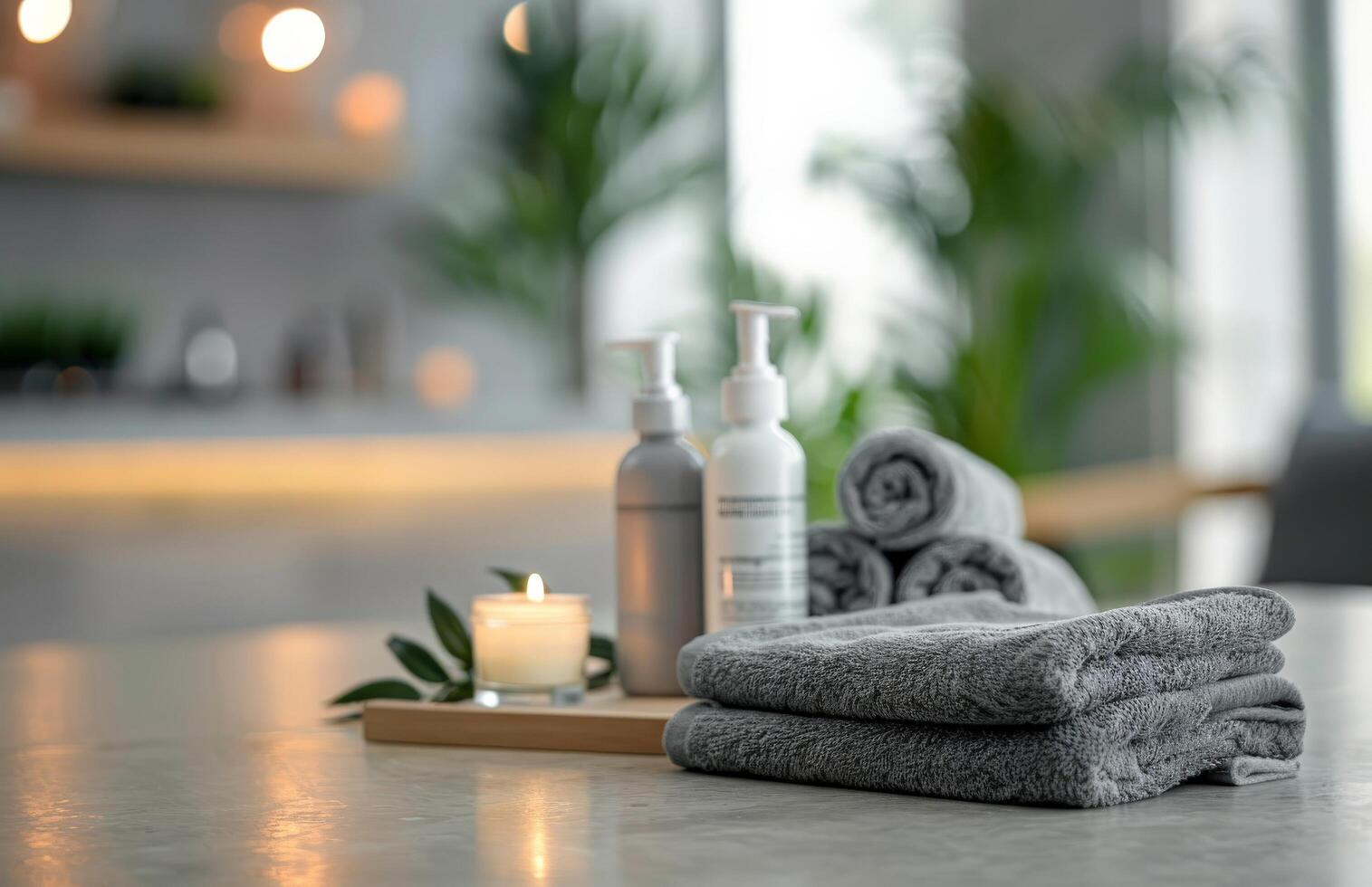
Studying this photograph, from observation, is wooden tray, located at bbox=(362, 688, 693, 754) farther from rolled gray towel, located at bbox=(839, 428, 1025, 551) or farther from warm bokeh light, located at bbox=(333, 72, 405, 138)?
warm bokeh light, located at bbox=(333, 72, 405, 138)

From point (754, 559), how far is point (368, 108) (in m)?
2.92

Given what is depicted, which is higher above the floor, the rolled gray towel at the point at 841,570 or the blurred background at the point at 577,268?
the blurred background at the point at 577,268

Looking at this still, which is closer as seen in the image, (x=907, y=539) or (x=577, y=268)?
(x=907, y=539)

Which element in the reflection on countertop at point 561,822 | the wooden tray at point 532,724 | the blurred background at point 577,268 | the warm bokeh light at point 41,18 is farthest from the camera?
the blurred background at point 577,268

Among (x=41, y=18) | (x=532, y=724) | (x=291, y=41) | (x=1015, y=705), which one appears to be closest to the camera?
(x=1015, y=705)

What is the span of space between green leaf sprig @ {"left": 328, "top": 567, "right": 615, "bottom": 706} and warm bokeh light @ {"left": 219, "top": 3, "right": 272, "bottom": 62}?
8.62 feet

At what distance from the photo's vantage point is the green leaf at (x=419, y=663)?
83 centimetres

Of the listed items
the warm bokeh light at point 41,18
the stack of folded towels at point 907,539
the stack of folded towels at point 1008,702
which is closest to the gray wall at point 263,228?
the warm bokeh light at point 41,18

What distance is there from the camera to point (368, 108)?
346 cm

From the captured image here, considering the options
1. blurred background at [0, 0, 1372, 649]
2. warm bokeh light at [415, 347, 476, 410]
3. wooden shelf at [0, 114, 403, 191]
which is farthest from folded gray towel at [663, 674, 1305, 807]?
warm bokeh light at [415, 347, 476, 410]

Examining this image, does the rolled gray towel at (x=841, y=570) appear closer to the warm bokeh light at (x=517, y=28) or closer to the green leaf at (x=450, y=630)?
the green leaf at (x=450, y=630)

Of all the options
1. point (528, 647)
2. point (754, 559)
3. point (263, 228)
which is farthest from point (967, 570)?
point (263, 228)

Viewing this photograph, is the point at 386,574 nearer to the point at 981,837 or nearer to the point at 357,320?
the point at 357,320

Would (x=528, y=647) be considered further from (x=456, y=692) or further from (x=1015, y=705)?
(x=1015, y=705)
